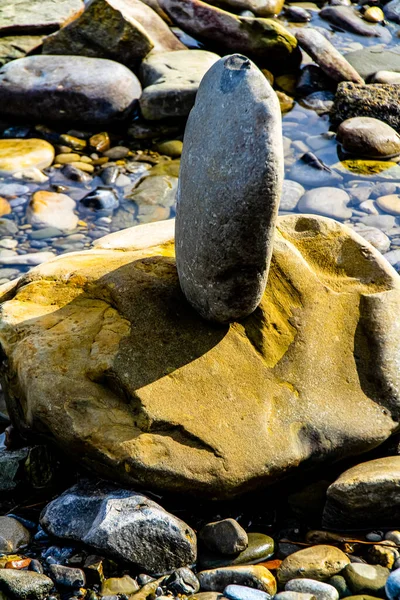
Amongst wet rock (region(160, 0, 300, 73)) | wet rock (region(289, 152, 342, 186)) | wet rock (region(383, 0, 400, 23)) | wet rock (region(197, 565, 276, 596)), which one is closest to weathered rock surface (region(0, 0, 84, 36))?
wet rock (region(160, 0, 300, 73))

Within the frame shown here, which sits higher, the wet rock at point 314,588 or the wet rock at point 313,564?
the wet rock at point 314,588

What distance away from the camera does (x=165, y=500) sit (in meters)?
3.36

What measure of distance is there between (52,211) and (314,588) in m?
4.36

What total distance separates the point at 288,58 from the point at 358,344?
6.26 m

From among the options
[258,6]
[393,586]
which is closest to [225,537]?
[393,586]

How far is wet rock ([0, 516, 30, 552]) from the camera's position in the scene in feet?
10.6

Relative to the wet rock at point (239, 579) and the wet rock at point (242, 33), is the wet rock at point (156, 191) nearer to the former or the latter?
the wet rock at point (242, 33)

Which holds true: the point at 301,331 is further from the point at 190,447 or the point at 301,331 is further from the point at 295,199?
the point at 295,199

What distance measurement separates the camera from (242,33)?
9039 millimetres

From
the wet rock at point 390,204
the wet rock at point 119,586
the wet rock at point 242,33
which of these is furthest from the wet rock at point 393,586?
the wet rock at point 242,33

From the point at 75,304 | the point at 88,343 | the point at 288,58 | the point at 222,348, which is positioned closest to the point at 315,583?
the point at 222,348

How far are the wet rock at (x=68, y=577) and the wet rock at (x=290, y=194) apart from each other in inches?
168

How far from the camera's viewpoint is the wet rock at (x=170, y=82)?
7641 mm

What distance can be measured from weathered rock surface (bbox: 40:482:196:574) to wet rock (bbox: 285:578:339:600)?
438mm
